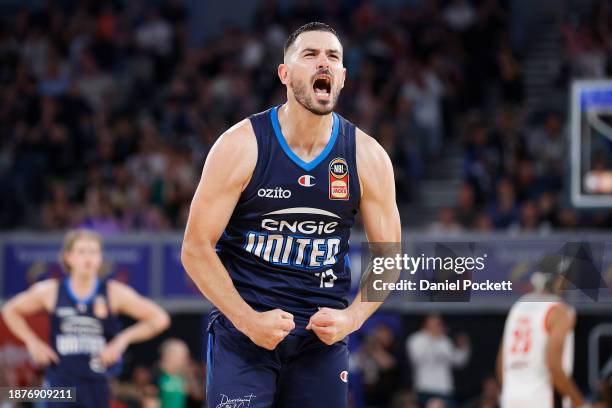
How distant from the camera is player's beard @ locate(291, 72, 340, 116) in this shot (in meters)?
5.12

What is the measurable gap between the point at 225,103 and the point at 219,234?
1414cm

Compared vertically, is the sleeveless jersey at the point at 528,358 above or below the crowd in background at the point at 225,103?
below

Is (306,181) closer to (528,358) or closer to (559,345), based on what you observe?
(559,345)

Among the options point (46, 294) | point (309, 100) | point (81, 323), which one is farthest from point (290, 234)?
point (46, 294)

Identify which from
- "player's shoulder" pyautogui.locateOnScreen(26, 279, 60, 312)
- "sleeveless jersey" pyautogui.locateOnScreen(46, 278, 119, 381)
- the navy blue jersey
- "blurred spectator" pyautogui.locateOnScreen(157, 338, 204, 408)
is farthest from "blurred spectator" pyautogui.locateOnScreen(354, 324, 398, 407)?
the navy blue jersey

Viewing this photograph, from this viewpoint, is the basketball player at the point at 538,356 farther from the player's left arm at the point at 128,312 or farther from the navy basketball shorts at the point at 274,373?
the navy basketball shorts at the point at 274,373

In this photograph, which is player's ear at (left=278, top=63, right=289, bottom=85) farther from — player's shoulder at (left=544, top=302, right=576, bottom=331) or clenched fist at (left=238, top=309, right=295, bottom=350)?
player's shoulder at (left=544, top=302, right=576, bottom=331)

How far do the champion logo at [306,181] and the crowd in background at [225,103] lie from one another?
995 cm

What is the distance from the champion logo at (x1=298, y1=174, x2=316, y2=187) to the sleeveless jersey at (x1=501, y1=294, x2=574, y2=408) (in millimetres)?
3777

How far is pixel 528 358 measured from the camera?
867 cm

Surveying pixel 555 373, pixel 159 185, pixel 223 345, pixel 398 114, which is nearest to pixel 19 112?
pixel 159 185

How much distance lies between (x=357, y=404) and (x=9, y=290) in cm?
501

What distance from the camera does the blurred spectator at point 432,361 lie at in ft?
45.2

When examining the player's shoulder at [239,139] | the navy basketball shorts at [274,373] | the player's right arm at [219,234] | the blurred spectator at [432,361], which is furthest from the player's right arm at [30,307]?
the blurred spectator at [432,361]
